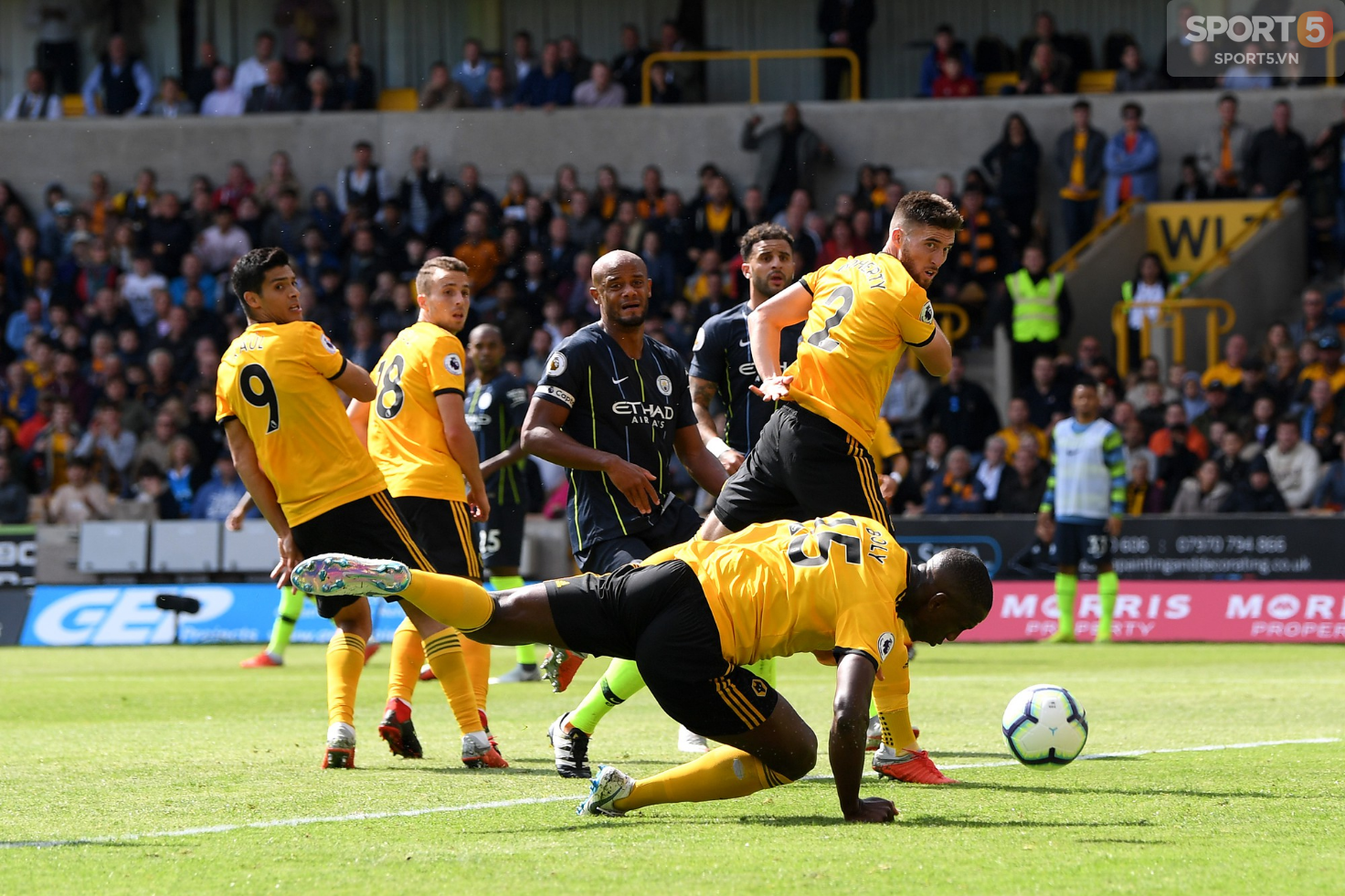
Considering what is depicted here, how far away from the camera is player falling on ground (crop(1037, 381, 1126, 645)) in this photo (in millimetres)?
16797

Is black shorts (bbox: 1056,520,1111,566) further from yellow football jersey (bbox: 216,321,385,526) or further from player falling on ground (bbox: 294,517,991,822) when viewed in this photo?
player falling on ground (bbox: 294,517,991,822)

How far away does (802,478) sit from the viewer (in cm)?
707

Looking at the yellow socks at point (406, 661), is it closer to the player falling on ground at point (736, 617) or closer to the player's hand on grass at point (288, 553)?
the player's hand on grass at point (288, 553)

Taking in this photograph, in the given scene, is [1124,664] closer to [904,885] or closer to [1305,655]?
[1305,655]

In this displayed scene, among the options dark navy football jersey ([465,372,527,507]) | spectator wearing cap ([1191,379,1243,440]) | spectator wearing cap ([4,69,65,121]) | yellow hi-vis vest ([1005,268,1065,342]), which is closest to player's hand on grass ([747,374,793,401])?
dark navy football jersey ([465,372,527,507])

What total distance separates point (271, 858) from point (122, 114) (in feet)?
81.5

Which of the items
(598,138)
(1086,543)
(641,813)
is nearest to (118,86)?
(598,138)

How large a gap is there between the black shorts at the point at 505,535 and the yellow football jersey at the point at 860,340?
5544 mm

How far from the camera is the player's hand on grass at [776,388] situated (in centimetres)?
703

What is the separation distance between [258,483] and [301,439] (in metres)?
0.29

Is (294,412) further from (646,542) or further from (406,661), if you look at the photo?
(646,542)

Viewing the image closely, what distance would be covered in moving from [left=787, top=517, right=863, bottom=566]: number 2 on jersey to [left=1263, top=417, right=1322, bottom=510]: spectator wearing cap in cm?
1368

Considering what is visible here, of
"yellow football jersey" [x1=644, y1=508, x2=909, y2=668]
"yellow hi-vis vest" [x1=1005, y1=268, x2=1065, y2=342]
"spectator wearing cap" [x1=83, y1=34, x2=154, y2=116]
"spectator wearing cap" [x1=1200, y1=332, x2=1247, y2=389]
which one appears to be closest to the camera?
"yellow football jersey" [x1=644, y1=508, x2=909, y2=668]

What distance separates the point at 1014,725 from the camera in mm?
6598
